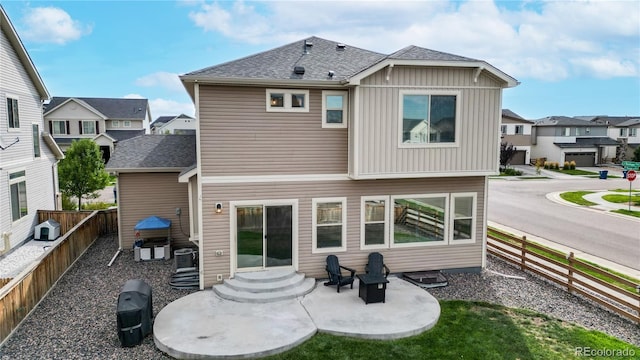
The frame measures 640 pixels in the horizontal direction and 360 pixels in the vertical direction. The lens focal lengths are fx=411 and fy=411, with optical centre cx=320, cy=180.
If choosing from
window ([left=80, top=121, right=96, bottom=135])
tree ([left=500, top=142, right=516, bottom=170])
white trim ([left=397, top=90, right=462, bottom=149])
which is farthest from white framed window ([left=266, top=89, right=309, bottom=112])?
tree ([left=500, top=142, right=516, bottom=170])

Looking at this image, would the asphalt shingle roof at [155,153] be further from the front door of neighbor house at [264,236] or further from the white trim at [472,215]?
the white trim at [472,215]

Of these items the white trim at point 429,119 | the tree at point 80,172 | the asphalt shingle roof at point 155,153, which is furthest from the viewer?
the tree at point 80,172

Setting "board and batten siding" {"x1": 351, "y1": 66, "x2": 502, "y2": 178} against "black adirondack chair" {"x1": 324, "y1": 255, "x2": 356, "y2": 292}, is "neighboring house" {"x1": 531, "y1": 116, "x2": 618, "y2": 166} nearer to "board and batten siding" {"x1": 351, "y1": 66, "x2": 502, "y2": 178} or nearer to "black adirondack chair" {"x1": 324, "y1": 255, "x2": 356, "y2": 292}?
"board and batten siding" {"x1": 351, "y1": 66, "x2": 502, "y2": 178}

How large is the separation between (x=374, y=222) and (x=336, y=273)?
186 centimetres

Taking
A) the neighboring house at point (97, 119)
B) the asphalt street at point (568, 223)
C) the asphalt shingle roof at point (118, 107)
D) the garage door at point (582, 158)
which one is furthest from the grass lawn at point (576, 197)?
the asphalt shingle roof at point (118, 107)

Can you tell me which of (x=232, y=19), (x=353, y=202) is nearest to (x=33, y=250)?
(x=232, y=19)

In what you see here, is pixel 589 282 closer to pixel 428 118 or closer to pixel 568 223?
pixel 428 118

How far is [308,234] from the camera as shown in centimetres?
1110

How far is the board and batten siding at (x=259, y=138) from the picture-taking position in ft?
34.0

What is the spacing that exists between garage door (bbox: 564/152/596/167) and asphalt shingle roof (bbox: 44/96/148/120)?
48560mm

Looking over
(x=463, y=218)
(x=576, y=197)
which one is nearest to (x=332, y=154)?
(x=463, y=218)

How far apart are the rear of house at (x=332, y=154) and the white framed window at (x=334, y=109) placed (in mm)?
27

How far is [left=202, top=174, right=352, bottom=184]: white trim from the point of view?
10469 millimetres

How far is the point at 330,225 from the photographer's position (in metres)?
11.2
